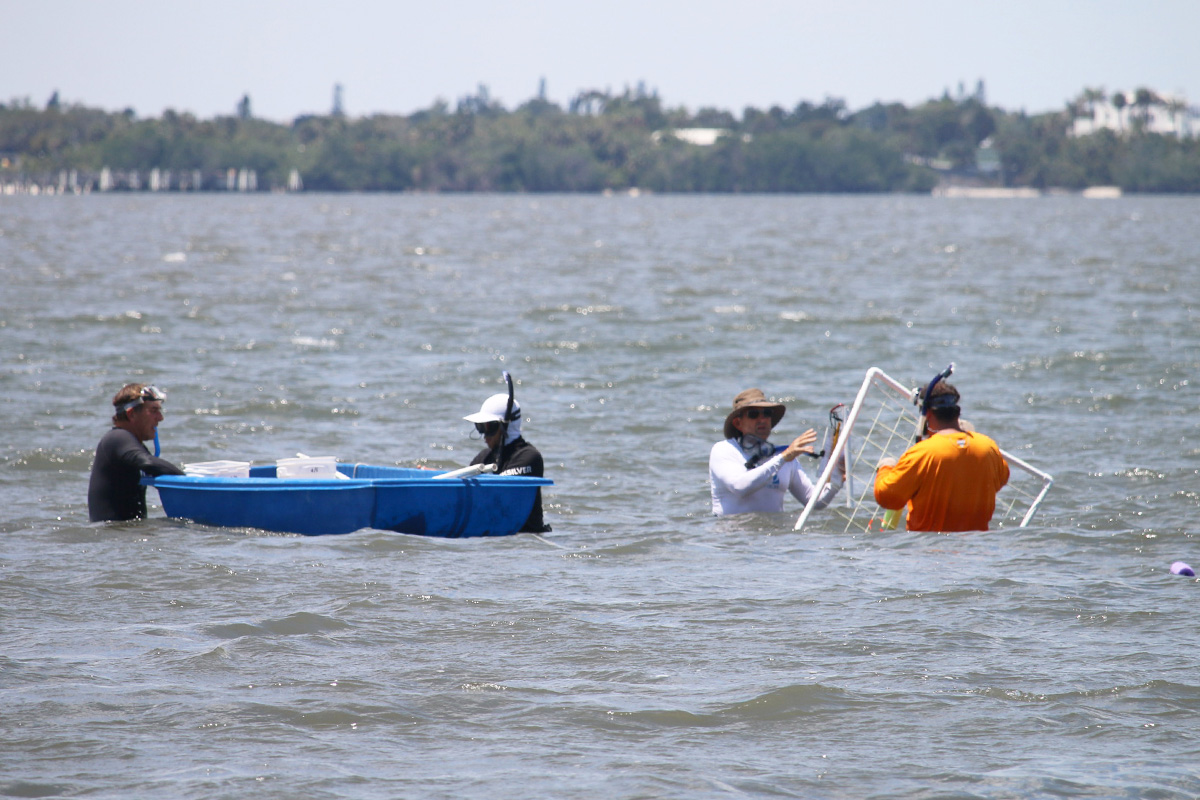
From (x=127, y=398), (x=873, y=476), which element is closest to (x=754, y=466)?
(x=873, y=476)

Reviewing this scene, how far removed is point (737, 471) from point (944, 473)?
5.37ft

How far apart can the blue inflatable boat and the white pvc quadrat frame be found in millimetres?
2267

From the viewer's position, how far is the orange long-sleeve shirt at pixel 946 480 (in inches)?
376

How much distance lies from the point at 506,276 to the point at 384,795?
40037mm

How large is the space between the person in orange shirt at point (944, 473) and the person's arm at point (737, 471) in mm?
905

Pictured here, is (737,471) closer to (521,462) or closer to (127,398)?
(521,462)

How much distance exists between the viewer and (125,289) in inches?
1468

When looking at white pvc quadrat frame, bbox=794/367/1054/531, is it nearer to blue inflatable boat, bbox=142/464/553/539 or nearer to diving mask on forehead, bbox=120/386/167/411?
blue inflatable boat, bbox=142/464/553/539

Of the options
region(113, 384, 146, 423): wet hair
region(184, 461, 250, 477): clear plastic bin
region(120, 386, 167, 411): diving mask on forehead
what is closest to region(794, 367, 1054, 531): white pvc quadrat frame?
region(184, 461, 250, 477): clear plastic bin

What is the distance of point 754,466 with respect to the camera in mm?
10672

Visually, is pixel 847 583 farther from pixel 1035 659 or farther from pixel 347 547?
pixel 347 547

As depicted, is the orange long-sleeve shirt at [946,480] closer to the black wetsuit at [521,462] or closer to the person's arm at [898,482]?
the person's arm at [898,482]

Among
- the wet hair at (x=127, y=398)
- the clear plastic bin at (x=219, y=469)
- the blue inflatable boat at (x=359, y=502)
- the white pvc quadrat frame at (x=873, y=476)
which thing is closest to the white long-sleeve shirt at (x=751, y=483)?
the white pvc quadrat frame at (x=873, y=476)

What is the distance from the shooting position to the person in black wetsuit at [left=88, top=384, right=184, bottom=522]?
10.8m
